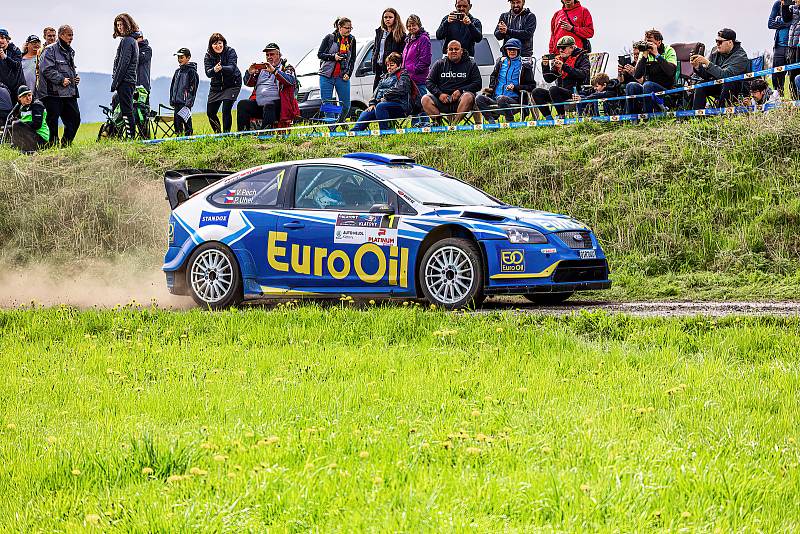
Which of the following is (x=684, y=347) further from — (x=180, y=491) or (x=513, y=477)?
(x=180, y=491)

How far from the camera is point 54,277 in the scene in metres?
17.4

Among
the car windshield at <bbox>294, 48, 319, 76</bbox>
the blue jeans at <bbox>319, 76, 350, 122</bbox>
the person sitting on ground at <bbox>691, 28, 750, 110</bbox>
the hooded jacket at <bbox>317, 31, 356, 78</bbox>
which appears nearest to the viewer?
the person sitting on ground at <bbox>691, 28, 750, 110</bbox>

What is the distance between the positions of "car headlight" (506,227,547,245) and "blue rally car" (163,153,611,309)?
0.03 ft

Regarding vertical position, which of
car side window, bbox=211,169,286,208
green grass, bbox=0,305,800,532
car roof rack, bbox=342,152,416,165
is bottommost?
green grass, bbox=0,305,800,532

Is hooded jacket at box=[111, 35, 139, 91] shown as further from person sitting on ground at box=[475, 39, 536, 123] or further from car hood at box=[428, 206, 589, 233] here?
car hood at box=[428, 206, 589, 233]

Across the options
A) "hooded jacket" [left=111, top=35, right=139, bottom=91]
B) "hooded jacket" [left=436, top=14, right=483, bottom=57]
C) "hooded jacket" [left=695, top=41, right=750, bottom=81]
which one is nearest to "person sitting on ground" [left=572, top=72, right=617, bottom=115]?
"hooded jacket" [left=695, top=41, right=750, bottom=81]

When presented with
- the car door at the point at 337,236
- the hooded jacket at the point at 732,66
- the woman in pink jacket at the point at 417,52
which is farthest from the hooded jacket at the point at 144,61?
the hooded jacket at the point at 732,66

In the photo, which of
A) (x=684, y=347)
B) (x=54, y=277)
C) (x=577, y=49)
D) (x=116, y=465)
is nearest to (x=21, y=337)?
(x=116, y=465)

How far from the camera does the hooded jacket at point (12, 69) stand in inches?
851

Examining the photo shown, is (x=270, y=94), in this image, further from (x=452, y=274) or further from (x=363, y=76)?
(x=452, y=274)

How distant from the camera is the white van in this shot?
22.7 metres

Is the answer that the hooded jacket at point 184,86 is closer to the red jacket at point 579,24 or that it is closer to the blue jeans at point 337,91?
the blue jeans at point 337,91

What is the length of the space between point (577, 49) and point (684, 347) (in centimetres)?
971

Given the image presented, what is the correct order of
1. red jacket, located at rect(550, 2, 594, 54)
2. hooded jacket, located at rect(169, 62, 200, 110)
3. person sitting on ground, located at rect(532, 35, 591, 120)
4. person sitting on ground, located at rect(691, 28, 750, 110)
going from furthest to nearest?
1. hooded jacket, located at rect(169, 62, 200, 110)
2. red jacket, located at rect(550, 2, 594, 54)
3. person sitting on ground, located at rect(532, 35, 591, 120)
4. person sitting on ground, located at rect(691, 28, 750, 110)
